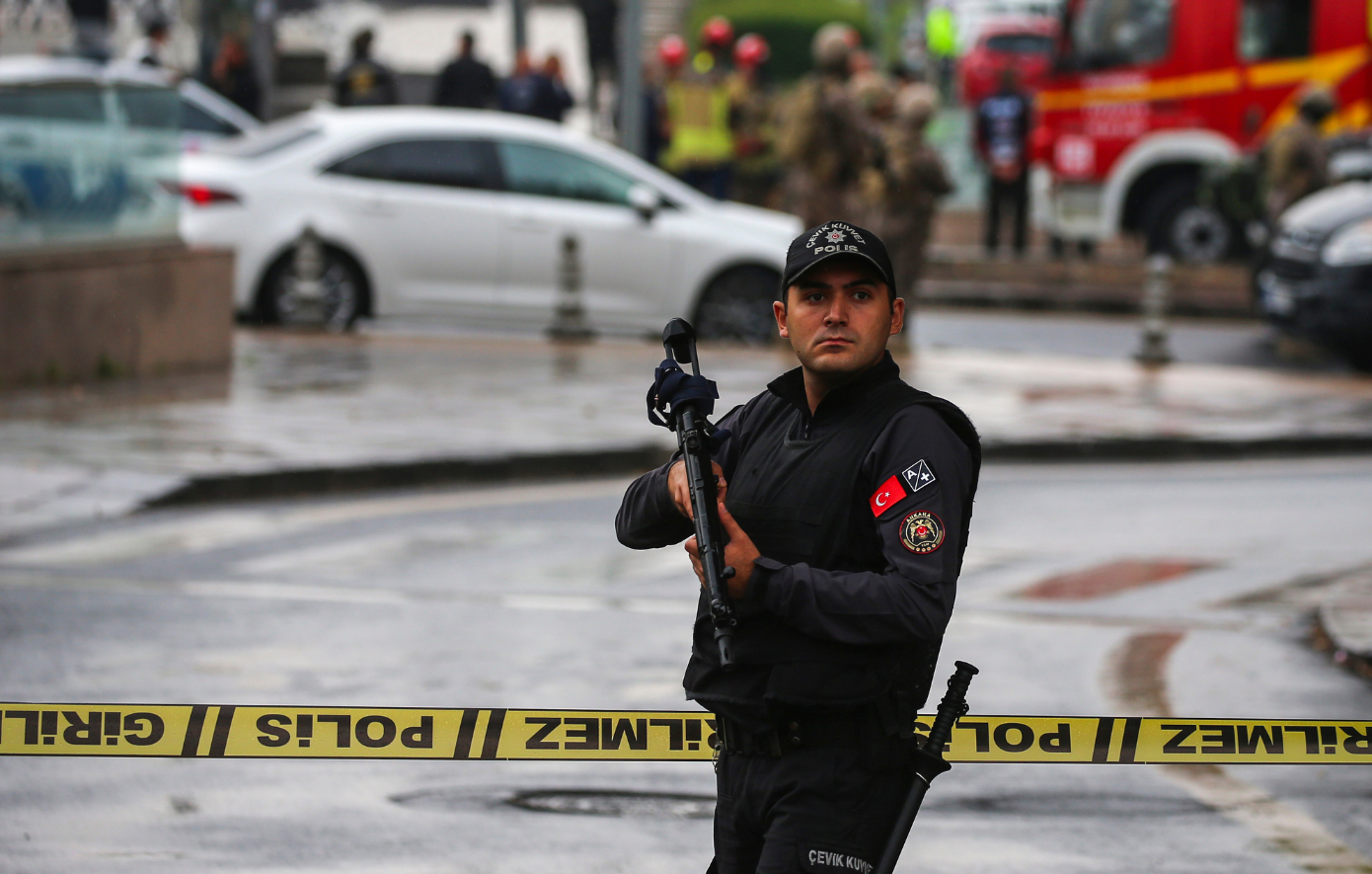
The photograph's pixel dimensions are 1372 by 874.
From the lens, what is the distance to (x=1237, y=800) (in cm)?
600

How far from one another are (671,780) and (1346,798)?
72.5 inches

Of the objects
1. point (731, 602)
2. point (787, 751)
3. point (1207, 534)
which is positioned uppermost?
point (731, 602)

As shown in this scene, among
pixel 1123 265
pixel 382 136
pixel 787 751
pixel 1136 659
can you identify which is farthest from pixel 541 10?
pixel 787 751

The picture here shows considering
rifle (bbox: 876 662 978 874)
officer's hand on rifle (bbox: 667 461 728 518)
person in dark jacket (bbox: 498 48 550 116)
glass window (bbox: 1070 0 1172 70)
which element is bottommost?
rifle (bbox: 876 662 978 874)

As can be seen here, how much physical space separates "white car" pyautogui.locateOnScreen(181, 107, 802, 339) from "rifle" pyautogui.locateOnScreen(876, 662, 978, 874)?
12.3m

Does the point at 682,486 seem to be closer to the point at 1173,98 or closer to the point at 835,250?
the point at 835,250

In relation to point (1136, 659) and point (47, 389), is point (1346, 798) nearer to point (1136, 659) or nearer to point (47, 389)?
point (1136, 659)

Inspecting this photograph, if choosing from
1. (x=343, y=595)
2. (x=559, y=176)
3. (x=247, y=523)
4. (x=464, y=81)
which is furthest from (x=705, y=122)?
(x=343, y=595)

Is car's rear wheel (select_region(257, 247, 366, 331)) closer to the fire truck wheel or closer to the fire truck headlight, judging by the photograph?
the fire truck headlight

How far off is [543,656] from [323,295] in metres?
8.65

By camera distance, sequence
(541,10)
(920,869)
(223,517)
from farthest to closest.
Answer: (541,10) < (223,517) < (920,869)

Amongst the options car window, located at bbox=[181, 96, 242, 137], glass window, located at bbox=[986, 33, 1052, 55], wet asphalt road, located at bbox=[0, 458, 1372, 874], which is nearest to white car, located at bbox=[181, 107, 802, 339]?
car window, located at bbox=[181, 96, 242, 137]

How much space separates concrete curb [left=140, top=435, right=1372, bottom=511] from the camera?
1066 centimetres

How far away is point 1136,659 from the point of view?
784 cm
